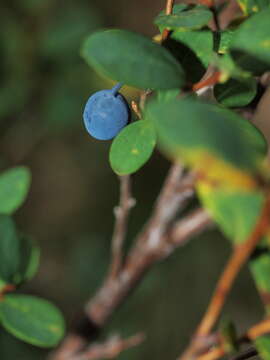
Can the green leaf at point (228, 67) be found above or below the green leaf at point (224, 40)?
above

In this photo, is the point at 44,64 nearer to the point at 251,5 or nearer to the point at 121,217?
the point at 121,217

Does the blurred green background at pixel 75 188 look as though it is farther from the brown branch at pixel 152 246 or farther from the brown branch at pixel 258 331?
the brown branch at pixel 258 331

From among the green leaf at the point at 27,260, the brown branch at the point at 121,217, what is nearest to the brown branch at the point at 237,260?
the green leaf at the point at 27,260

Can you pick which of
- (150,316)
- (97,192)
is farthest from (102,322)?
(97,192)

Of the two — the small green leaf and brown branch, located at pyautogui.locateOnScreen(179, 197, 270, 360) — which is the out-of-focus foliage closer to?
the small green leaf

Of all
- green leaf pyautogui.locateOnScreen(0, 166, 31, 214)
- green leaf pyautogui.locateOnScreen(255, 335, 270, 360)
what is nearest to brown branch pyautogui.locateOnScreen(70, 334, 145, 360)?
green leaf pyautogui.locateOnScreen(0, 166, 31, 214)

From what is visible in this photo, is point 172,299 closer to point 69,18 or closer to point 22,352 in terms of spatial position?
point 22,352

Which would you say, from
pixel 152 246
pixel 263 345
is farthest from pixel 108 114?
pixel 152 246
